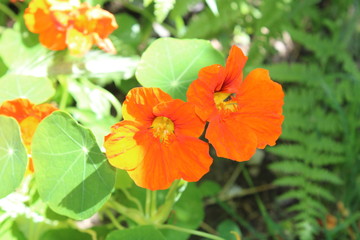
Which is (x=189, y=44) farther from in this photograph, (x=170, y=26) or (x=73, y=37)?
(x=170, y=26)

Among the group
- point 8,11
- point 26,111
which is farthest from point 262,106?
point 8,11

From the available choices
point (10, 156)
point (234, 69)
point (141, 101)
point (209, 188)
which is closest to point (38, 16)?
point (10, 156)

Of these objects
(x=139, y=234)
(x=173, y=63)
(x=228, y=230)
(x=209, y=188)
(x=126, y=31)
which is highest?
(x=173, y=63)

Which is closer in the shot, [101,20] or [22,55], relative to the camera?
[101,20]

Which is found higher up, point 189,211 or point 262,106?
point 262,106

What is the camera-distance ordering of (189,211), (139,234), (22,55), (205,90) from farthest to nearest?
1. (189,211)
2. (22,55)
3. (139,234)
4. (205,90)

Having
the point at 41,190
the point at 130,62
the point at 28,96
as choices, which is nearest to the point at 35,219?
the point at 41,190

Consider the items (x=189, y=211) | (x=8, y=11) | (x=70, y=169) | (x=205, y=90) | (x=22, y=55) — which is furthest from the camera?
(x=8, y=11)

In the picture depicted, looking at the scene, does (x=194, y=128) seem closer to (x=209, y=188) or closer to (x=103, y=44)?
(x=103, y=44)
